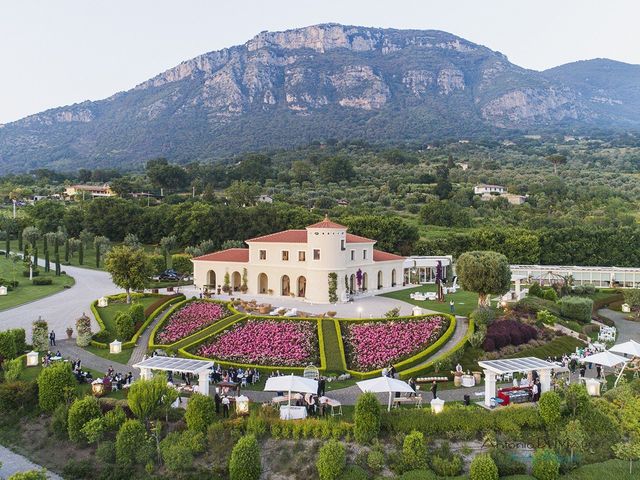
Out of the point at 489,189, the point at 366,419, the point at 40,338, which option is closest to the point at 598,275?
the point at 366,419

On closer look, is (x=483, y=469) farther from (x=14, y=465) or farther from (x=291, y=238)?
(x=291, y=238)

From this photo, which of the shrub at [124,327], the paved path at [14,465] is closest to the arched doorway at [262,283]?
the shrub at [124,327]

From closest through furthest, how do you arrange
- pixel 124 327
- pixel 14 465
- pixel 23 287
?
pixel 14 465, pixel 124 327, pixel 23 287

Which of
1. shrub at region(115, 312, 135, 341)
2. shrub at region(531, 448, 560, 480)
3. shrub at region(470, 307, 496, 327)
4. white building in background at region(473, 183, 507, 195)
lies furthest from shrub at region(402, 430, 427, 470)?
white building in background at region(473, 183, 507, 195)

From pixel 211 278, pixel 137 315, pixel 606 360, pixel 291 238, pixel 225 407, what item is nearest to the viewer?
pixel 225 407

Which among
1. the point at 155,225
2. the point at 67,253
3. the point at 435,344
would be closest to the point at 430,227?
the point at 155,225

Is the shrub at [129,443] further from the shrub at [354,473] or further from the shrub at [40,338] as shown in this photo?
the shrub at [40,338]
